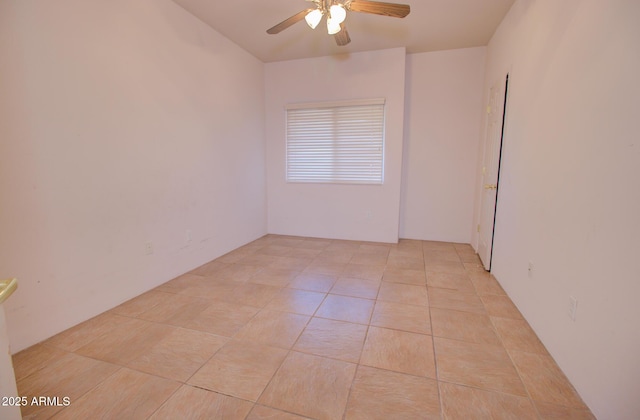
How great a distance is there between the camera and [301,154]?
180 inches

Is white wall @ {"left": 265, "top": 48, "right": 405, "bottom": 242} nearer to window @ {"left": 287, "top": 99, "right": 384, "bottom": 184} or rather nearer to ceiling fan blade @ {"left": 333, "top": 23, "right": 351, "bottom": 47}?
window @ {"left": 287, "top": 99, "right": 384, "bottom": 184}

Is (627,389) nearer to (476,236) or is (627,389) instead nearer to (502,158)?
(502,158)

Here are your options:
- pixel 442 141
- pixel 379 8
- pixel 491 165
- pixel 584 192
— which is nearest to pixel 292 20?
pixel 379 8

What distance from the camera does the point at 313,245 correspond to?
417cm

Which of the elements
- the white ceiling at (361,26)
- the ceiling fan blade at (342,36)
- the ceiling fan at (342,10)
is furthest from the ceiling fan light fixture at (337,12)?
the white ceiling at (361,26)

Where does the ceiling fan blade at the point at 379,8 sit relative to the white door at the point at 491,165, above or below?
above

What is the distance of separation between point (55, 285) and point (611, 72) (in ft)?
11.4

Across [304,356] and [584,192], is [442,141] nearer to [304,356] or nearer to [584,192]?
[584,192]

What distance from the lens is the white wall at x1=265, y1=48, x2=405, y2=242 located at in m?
4.02

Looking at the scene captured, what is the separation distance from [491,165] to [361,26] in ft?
7.15

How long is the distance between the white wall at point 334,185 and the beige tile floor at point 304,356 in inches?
63.5

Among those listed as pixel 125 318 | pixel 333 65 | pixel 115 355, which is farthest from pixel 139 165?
pixel 333 65

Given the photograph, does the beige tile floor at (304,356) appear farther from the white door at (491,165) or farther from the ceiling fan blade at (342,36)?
the ceiling fan blade at (342,36)

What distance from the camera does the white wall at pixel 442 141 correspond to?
397 cm
